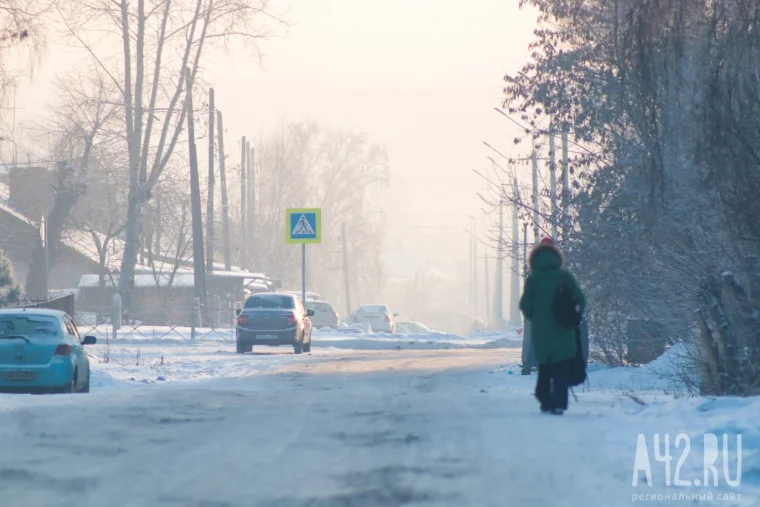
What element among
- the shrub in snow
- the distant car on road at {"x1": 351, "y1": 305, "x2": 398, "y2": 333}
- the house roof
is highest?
the house roof

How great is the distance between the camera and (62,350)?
665 inches

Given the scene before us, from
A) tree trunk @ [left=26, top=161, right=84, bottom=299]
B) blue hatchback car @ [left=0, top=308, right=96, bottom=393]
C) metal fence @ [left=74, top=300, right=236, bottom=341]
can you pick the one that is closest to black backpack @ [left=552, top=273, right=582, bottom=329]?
blue hatchback car @ [left=0, top=308, right=96, bottom=393]

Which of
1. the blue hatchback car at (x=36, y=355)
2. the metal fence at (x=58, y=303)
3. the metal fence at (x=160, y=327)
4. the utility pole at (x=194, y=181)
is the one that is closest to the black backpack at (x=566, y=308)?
the blue hatchback car at (x=36, y=355)

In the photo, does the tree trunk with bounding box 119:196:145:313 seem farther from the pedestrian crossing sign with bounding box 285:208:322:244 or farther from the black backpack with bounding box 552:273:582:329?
the black backpack with bounding box 552:273:582:329

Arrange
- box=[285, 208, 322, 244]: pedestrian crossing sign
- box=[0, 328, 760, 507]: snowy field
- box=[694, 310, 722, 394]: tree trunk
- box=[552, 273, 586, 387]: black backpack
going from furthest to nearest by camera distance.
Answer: box=[285, 208, 322, 244]: pedestrian crossing sign
box=[694, 310, 722, 394]: tree trunk
box=[552, 273, 586, 387]: black backpack
box=[0, 328, 760, 507]: snowy field

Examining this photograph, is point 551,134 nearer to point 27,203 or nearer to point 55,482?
point 55,482

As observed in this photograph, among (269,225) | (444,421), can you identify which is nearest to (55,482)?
(444,421)

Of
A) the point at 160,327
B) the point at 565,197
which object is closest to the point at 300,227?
the point at 565,197

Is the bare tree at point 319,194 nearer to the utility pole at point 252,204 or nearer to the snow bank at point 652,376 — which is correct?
the utility pole at point 252,204

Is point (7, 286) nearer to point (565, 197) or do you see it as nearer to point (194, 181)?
point (194, 181)

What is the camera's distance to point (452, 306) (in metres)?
184

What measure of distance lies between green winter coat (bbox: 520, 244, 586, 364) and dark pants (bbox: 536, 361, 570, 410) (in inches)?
4.4

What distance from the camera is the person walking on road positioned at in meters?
11.4

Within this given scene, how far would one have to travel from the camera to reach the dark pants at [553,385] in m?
11.5
